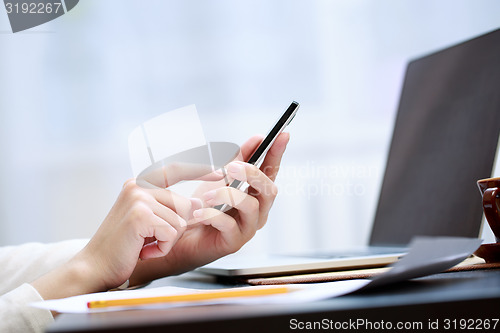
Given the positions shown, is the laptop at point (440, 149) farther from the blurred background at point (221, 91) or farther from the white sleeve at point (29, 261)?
the blurred background at point (221, 91)

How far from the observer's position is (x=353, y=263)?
441mm

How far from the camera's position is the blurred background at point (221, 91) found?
1331 millimetres

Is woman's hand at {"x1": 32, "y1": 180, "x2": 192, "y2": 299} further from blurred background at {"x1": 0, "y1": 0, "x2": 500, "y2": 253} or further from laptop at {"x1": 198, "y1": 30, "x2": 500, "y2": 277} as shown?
blurred background at {"x1": 0, "y1": 0, "x2": 500, "y2": 253}

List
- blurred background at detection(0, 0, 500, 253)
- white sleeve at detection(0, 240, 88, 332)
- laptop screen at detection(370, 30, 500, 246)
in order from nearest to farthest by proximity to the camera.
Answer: white sleeve at detection(0, 240, 88, 332), laptop screen at detection(370, 30, 500, 246), blurred background at detection(0, 0, 500, 253)

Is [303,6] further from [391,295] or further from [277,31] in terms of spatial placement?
Answer: [391,295]

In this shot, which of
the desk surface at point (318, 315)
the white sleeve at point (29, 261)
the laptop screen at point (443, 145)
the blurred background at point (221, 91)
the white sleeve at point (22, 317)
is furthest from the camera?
the blurred background at point (221, 91)

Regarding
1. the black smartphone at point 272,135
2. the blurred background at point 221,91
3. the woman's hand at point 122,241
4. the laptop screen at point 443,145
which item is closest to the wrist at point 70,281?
the woman's hand at point 122,241

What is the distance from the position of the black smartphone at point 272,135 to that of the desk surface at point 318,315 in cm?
25

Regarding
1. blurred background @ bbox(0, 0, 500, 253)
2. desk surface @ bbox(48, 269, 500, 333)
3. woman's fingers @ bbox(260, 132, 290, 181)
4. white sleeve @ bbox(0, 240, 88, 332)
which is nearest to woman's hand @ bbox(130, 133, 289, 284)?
woman's fingers @ bbox(260, 132, 290, 181)

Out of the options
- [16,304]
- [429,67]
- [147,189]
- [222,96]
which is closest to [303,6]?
[222,96]

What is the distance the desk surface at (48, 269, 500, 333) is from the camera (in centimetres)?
19

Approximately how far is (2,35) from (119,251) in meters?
1.12

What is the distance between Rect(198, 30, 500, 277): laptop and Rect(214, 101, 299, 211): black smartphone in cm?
14

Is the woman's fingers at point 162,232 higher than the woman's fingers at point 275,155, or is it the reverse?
the woman's fingers at point 275,155
